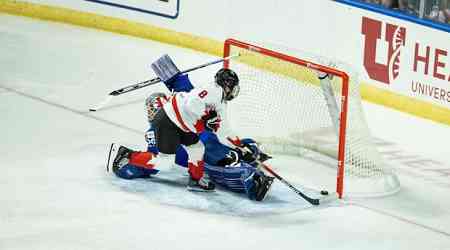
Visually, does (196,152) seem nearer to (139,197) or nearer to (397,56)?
(139,197)

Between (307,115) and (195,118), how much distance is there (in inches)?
49.5

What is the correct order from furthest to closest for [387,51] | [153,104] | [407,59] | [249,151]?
[387,51]
[407,59]
[153,104]
[249,151]

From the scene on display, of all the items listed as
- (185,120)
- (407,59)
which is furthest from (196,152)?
(407,59)

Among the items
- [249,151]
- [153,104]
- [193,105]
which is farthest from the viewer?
[153,104]

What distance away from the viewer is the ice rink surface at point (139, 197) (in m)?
8.41

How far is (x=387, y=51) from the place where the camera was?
1145cm

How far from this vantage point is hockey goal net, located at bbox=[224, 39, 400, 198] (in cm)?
945

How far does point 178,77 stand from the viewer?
945 cm

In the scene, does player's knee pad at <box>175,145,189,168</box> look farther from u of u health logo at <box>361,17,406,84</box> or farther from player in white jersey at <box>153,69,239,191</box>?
u of u health logo at <box>361,17,406,84</box>

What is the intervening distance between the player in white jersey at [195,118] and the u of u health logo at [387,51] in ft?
9.04

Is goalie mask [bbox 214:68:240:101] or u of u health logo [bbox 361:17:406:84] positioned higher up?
goalie mask [bbox 214:68:240:101]

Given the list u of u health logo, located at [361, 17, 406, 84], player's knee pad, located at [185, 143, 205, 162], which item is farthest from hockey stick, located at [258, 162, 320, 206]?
u of u health logo, located at [361, 17, 406, 84]

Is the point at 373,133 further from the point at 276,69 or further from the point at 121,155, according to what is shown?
the point at 121,155

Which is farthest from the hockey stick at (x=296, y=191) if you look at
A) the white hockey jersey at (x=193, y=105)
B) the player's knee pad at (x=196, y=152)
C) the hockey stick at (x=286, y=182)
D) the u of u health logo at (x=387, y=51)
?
the u of u health logo at (x=387, y=51)
